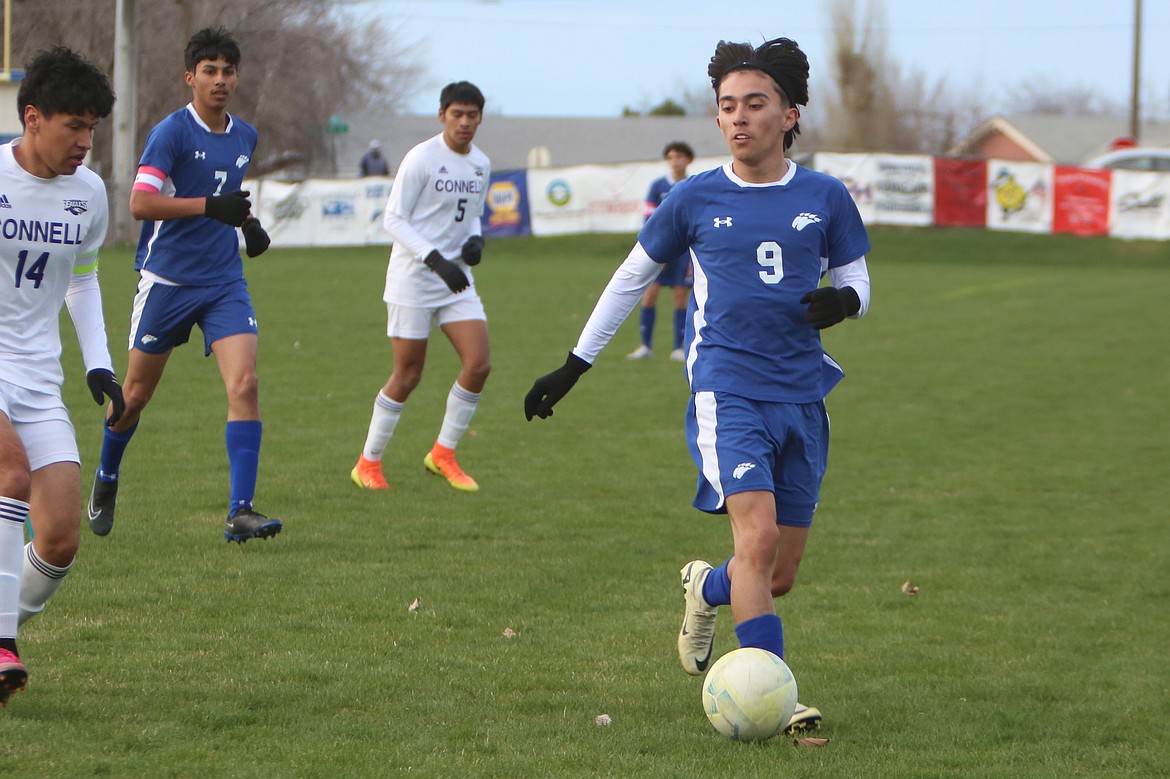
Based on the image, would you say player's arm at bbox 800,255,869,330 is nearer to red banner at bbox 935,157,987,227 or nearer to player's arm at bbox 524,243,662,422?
player's arm at bbox 524,243,662,422

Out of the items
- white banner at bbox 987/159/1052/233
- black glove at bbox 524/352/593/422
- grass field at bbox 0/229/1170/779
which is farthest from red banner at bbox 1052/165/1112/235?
black glove at bbox 524/352/593/422

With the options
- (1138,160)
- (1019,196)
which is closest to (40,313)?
(1019,196)

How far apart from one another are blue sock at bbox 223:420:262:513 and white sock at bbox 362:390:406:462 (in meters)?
1.70

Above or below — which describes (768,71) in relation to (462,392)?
above

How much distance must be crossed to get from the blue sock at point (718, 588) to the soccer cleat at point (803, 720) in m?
0.53

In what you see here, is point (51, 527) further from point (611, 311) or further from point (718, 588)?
point (718, 588)

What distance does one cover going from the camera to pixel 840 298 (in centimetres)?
475

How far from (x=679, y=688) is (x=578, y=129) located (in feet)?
215

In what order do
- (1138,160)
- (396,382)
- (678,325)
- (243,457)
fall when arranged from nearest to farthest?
(243,457)
(396,382)
(678,325)
(1138,160)

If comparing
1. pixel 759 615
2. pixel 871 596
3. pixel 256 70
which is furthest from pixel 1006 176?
pixel 759 615

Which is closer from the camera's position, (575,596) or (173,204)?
(575,596)

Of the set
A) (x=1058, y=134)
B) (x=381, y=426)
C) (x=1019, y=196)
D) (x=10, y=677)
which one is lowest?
(x=10, y=677)

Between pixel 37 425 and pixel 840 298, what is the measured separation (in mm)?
2660

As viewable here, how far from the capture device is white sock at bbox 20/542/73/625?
186 inches
